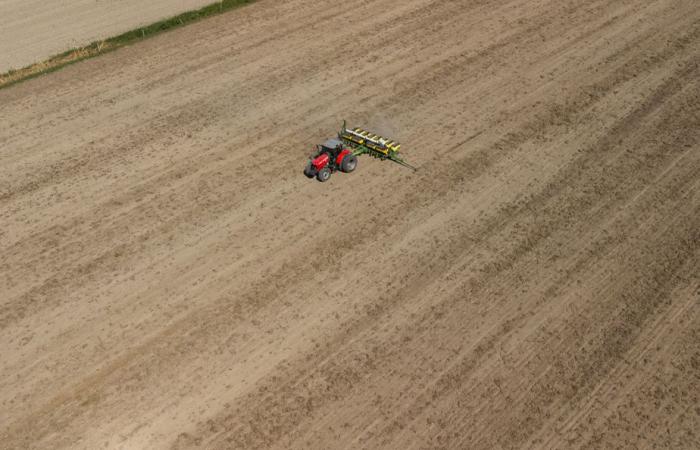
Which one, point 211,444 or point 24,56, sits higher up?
point 24,56

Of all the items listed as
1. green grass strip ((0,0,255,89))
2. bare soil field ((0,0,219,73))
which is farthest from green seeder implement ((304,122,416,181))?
bare soil field ((0,0,219,73))

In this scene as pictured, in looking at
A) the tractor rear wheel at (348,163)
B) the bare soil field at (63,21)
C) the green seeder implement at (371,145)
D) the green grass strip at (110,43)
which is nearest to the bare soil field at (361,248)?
the tractor rear wheel at (348,163)

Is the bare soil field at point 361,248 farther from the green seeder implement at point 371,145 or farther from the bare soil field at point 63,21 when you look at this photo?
the bare soil field at point 63,21

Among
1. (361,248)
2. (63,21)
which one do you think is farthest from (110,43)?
(361,248)

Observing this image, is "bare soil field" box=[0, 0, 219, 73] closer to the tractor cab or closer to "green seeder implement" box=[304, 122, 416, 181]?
"green seeder implement" box=[304, 122, 416, 181]

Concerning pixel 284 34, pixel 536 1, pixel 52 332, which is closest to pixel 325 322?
pixel 52 332

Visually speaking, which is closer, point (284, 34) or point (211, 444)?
point (211, 444)

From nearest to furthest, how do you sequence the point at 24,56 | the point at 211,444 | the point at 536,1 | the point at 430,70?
the point at 211,444 < the point at 430,70 < the point at 24,56 < the point at 536,1

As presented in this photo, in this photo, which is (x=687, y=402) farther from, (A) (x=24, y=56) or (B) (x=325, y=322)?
(A) (x=24, y=56)
